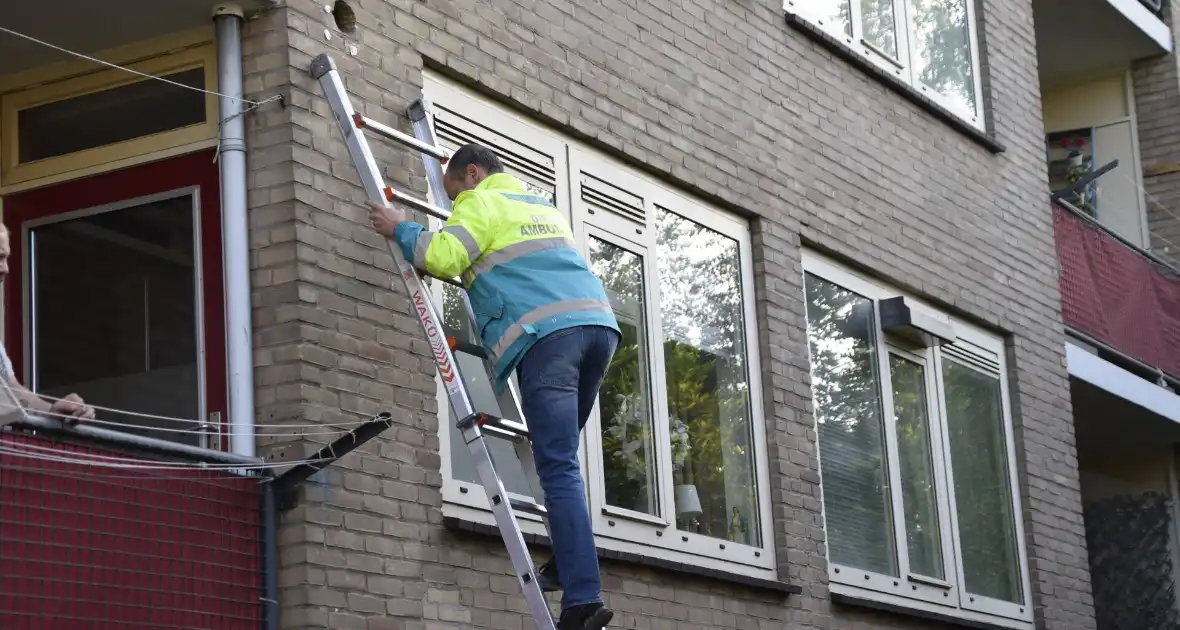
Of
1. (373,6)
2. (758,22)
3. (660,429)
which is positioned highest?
(758,22)

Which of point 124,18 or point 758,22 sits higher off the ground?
point 758,22

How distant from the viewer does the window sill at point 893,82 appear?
1096cm

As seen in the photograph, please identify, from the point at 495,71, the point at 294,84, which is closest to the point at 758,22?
the point at 495,71

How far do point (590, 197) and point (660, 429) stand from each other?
1.15 metres

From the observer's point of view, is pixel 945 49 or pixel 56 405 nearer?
pixel 56 405

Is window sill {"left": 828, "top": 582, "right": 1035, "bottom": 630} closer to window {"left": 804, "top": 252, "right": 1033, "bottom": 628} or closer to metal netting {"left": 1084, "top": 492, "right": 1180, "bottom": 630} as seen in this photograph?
window {"left": 804, "top": 252, "right": 1033, "bottom": 628}

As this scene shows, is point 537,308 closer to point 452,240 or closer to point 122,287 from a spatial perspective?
point 452,240

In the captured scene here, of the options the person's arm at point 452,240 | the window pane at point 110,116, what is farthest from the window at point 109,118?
the person's arm at point 452,240

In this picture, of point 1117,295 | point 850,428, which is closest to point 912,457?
point 850,428

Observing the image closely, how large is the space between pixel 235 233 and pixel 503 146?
67.6 inches

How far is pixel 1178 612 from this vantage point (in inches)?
651

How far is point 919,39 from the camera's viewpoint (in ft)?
40.9

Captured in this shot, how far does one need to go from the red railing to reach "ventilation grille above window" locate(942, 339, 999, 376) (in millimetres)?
6359

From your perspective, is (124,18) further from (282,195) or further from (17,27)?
(282,195)
